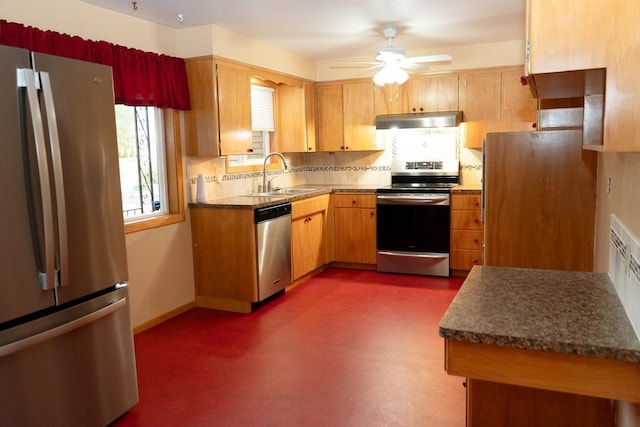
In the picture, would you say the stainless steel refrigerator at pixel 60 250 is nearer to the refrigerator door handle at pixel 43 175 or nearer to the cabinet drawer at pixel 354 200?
the refrigerator door handle at pixel 43 175

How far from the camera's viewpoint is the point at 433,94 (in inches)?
214

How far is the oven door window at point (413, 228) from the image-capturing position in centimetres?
514

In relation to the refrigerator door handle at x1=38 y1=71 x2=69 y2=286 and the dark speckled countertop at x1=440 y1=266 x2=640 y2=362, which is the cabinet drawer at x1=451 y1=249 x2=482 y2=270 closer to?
the dark speckled countertop at x1=440 y1=266 x2=640 y2=362

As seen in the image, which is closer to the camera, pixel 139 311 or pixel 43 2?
pixel 43 2

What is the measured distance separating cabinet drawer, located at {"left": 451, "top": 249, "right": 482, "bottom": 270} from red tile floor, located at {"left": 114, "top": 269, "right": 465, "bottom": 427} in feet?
2.02

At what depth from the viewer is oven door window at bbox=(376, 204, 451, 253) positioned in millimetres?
5145

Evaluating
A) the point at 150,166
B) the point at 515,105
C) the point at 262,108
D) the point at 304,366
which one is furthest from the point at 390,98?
the point at 304,366

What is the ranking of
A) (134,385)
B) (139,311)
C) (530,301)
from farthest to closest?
(139,311) → (134,385) → (530,301)

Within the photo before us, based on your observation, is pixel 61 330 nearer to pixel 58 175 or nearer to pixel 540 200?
pixel 58 175

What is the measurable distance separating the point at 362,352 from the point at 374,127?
122 inches

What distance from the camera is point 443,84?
5.38m

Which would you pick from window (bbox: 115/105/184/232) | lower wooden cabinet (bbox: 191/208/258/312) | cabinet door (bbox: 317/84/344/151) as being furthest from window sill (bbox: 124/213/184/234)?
cabinet door (bbox: 317/84/344/151)

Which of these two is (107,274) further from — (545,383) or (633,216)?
(633,216)

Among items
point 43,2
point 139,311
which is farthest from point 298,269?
point 43,2
